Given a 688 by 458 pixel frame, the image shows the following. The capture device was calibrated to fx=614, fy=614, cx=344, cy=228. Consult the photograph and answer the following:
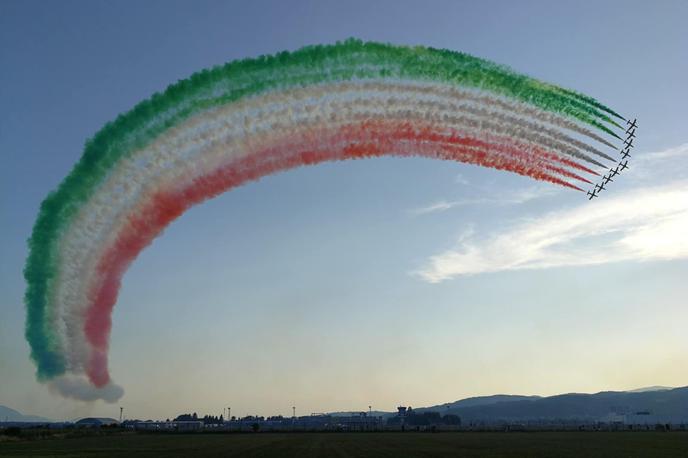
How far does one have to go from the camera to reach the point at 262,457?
54344 millimetres

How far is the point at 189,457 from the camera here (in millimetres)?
54688

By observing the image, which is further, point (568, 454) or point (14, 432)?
point (14, 432)

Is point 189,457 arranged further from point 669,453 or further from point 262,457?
point 669,453

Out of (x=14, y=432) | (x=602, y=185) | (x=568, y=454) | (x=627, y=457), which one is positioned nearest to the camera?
(x=627, y=457)

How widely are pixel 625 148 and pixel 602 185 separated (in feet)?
23.0

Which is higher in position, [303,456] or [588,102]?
[588,102]

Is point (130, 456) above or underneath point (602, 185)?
underneath

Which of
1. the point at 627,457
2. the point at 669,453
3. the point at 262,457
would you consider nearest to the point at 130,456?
the point at 262,457

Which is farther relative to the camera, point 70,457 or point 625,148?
point 625,148

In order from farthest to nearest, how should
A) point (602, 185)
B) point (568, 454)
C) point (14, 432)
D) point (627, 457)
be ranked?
1. point (14, 432)
2. point (602, 185)
3. point (568, 454)
4. point (627, 457)

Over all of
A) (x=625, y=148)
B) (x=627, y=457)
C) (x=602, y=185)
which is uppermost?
(x=625, y=148)

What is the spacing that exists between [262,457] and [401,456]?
12.4m

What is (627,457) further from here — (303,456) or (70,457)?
(70,457)

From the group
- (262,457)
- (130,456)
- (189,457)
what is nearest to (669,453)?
(262,457)
